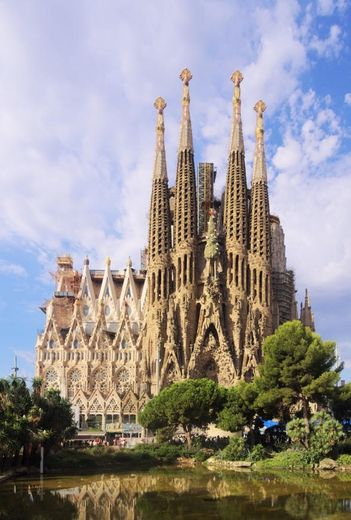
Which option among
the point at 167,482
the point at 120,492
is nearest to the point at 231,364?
the point at 167,482

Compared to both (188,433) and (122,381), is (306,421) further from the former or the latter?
(122,381)

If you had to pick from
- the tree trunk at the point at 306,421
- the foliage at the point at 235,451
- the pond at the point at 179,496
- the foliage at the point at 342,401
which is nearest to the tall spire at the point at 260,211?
the foliage at the point at 342,401

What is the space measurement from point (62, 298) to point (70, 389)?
1253cm

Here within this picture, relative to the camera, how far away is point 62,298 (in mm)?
76188

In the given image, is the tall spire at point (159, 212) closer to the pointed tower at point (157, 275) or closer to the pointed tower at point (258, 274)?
the pointed tower at point (157, 275)

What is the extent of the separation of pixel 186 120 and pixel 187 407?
36.0m

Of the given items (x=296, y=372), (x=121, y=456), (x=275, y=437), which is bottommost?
(x=121, y=456)

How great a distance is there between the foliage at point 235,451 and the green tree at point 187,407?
487 centimetres

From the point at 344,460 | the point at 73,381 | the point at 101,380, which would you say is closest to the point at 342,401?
the point at 344,460

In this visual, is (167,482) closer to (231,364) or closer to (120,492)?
(120,492)

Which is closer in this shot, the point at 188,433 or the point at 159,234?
the point at 188,433

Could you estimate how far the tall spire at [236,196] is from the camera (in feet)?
213

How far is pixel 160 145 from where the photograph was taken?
69.6m

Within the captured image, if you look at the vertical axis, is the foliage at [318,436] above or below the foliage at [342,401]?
below
